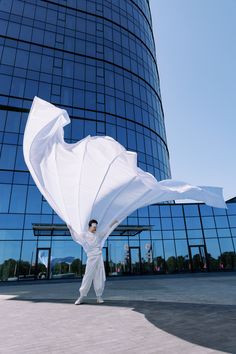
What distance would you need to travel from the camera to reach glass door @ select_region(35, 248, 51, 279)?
21.4 m

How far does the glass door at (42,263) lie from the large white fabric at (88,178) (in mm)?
16175

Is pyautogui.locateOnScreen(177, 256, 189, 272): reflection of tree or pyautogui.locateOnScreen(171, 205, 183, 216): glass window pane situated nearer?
pyautogui.locateOnScreen(177, 256, 189, 272): reflection of tree

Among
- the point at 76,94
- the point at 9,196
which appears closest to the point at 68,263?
the point at 9,196

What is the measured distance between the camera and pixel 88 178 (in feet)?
24.7

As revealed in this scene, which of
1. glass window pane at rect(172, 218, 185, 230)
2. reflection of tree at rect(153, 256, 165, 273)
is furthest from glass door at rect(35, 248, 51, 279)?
glass window pane at rect(172, 218, 185, 230)

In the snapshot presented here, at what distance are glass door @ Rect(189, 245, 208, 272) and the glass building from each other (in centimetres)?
11

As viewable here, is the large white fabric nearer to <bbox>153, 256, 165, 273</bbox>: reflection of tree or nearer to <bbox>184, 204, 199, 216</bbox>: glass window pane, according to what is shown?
<bbox>153, 256, 165, 273</bbox>: reflection of tree

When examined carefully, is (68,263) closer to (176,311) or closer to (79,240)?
(79,240)

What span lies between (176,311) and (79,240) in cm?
342

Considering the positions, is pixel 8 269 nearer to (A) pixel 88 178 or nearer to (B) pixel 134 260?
(B) pixel 134 260

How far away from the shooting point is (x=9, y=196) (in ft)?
74.9

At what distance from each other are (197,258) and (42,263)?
1695 cm

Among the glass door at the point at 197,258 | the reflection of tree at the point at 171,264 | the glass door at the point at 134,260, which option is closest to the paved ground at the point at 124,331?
the glass door at the point at 134,260

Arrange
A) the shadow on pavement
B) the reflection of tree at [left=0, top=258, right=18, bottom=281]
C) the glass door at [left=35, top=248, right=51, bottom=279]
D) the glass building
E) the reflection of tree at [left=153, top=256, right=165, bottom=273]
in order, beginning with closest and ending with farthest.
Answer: the shadow on pavement
the reflection of tree at [left=0, top=258, right=18, bottom=281]
the glass door at [left=35, top=248, right=51, bottom=279]
the glass building
the reflection of tree at [left=153, top=256, right=165, bottom=273]
